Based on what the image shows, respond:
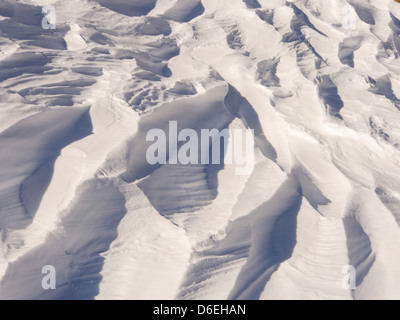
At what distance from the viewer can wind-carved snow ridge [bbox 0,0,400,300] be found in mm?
1527

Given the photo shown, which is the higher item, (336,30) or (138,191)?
(336,30)

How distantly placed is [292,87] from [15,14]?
1.67 metres

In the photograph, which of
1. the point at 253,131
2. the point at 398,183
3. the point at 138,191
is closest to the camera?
the point at 138,191

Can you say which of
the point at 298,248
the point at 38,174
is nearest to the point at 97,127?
the point at 38,174

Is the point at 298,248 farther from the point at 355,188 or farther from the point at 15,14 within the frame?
the point at 15,14

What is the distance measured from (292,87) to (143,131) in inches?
35.7

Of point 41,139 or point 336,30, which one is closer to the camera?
point 41,139

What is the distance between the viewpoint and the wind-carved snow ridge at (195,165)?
1527 mm

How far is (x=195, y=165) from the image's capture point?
1901mm

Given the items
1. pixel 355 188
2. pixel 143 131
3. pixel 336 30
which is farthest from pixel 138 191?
pixel 336 30

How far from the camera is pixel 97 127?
1.95 meters
